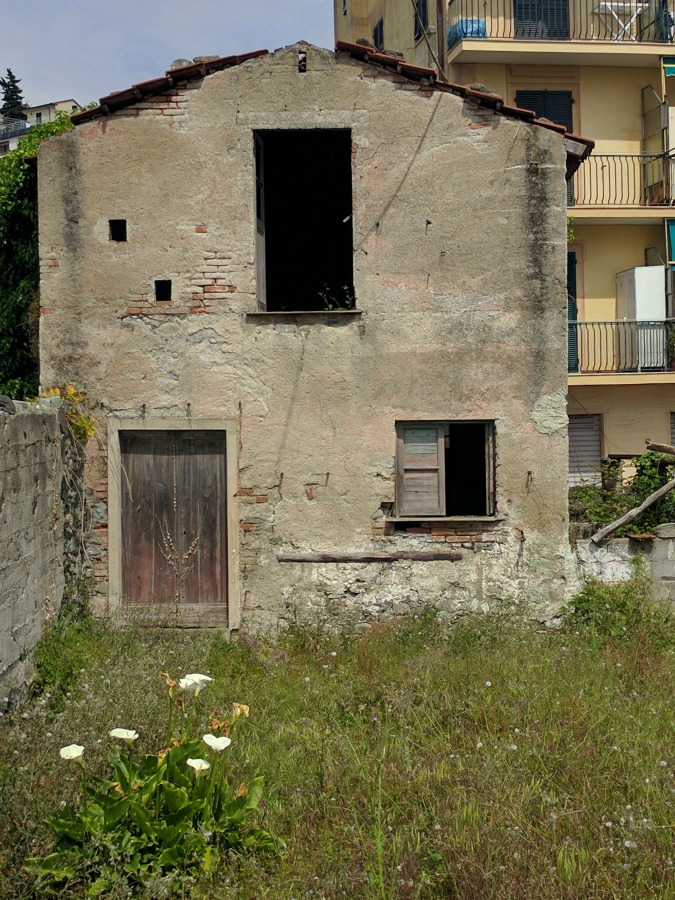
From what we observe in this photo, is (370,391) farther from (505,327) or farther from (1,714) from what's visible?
(1,714)

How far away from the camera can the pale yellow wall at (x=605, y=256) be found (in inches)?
645

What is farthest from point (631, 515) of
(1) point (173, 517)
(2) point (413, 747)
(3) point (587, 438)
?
(3) point (587, 438)

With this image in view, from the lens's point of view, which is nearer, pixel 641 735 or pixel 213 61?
pixel 641 735

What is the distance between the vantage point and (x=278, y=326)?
27.7 ft

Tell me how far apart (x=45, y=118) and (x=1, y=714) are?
85471 mm

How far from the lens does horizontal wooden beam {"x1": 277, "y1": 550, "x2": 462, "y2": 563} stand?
8445 mm

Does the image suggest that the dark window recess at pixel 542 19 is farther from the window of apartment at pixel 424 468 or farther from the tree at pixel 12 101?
the tree at pixel 12 101

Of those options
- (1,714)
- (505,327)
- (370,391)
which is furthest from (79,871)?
(505,327)

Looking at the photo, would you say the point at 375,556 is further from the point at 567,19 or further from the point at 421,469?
the point at 567,19

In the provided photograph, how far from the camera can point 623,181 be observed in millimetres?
16422

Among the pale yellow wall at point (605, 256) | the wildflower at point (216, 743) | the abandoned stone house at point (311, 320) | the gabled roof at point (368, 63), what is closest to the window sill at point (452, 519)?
the abandoned stone house at point (311, 320)

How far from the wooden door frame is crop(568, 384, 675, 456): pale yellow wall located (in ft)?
30.9

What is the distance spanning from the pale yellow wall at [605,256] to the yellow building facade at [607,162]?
0.02 m

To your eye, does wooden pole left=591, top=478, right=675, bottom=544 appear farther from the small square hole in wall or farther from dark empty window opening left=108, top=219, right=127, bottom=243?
dark empty window opening left=108, top=219, right=127, bottom=243
